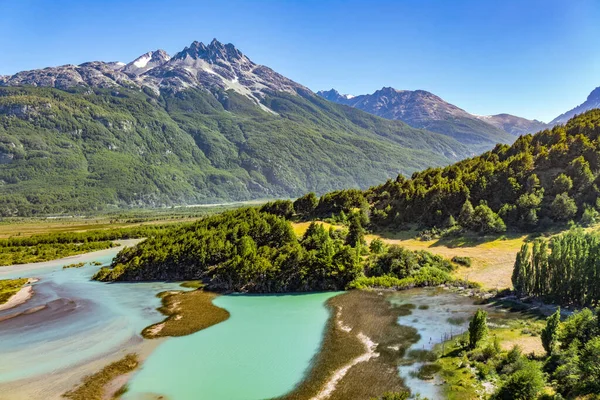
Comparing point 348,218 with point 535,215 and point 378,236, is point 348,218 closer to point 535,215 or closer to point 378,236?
point 378,236

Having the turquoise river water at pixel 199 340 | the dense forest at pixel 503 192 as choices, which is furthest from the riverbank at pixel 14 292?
the dense forest at pixel 503 192

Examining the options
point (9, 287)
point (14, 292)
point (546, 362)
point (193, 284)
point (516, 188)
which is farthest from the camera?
point (516, 188)

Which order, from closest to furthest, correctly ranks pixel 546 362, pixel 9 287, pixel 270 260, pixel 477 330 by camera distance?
pixel 546 362
pixel 477 330
pixel 270 260
pixel 9 287

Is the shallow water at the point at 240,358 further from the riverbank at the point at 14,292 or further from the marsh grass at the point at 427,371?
the riverbank at the point at 14,292

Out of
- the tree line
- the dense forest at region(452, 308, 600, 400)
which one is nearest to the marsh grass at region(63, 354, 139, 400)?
the dense forest at region(452, 308, 600, 400)

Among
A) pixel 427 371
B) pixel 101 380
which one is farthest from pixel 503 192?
pixel 101 380

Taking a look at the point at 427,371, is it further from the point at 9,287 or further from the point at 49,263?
the point at 49,263
